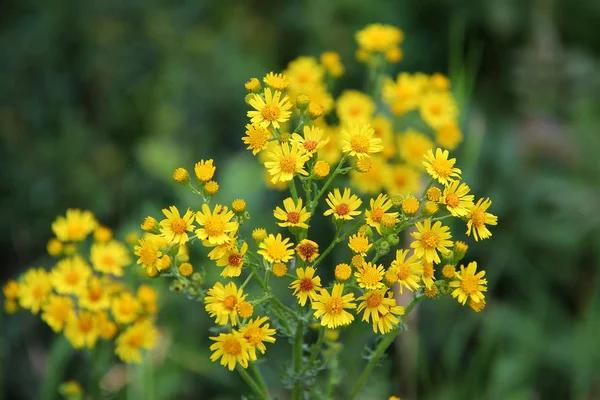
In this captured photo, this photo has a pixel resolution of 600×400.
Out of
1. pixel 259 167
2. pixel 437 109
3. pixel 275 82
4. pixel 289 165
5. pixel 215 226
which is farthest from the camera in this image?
pixel 259 167

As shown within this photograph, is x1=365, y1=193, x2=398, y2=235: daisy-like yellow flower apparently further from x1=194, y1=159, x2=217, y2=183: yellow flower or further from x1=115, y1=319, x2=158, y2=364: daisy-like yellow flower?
x1=115, y1=319, x2=158, y2=364: daisy-like yellow flower

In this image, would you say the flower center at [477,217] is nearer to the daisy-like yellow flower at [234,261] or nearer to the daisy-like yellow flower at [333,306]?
the daisy-like yellow flower at [333,306]

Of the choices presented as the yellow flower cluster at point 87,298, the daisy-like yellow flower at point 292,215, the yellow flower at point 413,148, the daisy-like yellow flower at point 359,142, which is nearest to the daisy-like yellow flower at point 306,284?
the daisy-like yellow flower at point 292,215

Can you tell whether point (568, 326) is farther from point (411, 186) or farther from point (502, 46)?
point (502, 46)

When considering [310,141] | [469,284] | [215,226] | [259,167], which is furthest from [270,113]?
[259,167]

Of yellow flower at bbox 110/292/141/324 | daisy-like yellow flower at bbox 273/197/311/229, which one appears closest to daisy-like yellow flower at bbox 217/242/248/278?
daisy-like yellow flower at bbox 273/197/311/229

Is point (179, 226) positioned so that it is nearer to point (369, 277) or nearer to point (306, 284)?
point (306, 284)
